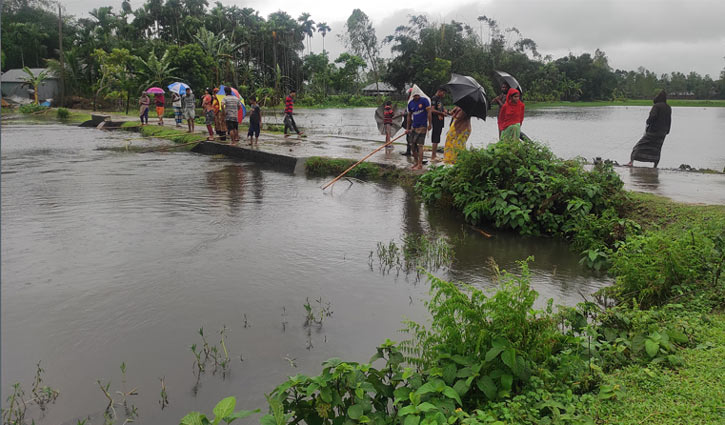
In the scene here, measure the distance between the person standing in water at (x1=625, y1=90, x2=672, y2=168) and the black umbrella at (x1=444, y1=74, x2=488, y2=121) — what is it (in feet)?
12.9

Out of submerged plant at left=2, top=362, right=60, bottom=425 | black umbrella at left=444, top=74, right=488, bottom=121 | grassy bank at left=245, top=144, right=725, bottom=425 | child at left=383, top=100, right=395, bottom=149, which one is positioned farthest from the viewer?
child at left=383, top=100, right=395, bottom=149

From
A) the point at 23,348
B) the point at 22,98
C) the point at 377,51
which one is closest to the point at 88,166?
the point at 23,348

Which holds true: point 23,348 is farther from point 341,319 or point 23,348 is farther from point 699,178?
point 699,178

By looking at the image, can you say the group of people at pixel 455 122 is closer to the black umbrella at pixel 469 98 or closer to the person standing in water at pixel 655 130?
the person standing in water at pixel 655 130

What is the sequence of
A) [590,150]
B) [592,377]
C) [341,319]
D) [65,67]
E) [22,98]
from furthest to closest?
[22,98]
[65,67]
[590,150]
[341,319]
[592,377]

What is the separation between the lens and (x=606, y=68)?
78.5 metres

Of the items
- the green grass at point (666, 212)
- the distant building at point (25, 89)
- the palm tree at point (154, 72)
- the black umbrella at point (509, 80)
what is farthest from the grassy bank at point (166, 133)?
the distant building at point (25, 89)

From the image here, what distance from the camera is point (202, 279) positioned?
19.0 feet

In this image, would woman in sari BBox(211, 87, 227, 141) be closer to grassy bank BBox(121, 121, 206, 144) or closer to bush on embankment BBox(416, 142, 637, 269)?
grassy bank BBox(121, 121, 206, 144)

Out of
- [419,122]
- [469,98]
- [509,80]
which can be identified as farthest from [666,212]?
[419,122]

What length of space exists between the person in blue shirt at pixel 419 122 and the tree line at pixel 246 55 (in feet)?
77.2

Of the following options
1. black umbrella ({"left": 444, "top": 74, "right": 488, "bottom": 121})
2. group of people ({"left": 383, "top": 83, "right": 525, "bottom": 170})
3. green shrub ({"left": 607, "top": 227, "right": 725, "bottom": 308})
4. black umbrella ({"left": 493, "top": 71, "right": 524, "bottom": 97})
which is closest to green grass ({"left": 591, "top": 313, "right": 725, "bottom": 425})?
green shrub ({"left": 607, "top": 227, "right": 725, "bottom": 308})

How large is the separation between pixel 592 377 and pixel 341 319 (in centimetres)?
236

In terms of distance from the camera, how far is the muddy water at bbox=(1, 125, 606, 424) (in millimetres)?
4023
